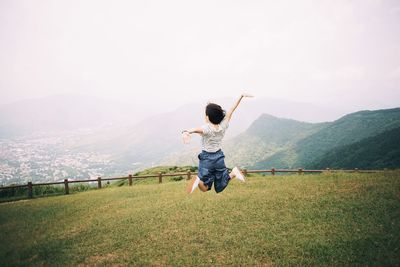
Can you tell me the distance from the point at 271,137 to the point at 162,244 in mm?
184425

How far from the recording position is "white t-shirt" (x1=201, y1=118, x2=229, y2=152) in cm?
594

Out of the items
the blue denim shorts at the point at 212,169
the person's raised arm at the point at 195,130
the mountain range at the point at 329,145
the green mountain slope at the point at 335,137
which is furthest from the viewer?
the green mountain slope at the point at 335,137

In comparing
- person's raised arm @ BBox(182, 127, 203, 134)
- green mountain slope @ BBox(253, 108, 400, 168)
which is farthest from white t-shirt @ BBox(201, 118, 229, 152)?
green mountain slope @ BBox(253, 108, 400, 168)

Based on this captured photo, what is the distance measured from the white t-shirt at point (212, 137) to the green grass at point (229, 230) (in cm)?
290

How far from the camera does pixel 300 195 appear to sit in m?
11.1

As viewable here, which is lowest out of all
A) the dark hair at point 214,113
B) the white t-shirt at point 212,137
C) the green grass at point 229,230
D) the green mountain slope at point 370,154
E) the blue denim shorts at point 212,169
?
the green mountain slope at point 370,154

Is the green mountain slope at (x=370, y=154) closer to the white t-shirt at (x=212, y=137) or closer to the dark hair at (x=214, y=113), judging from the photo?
the white t-shirt at (x=212, y=137)

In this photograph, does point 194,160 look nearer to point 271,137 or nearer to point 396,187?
point 271,137

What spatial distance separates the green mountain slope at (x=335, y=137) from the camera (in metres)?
114

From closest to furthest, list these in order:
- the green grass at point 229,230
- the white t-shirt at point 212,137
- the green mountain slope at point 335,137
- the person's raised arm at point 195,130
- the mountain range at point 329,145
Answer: the person's raised arm at point 195,130 < the white t-shirt at point 212,137 < the green grass at point 229,230 < the mountain range at point 329,145 < the green mountain slope at point 335,137

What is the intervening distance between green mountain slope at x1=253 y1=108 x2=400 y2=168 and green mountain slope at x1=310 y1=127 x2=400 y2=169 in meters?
17.9

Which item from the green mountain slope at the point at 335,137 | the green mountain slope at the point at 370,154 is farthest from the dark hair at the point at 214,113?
the green mountain slope at the point at 335,137

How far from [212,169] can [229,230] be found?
3.13 meters

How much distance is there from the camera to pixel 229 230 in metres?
8.28
